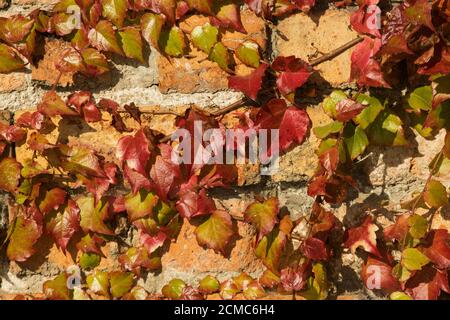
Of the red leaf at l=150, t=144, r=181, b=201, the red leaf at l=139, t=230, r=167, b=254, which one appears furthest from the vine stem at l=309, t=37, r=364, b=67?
the red leaf at l=139, t=230, r=167, b=254

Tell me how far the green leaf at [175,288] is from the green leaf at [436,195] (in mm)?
498

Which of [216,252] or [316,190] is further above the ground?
[316,190]

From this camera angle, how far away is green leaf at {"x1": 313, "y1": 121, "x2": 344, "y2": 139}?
1.07 m

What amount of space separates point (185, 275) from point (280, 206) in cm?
23

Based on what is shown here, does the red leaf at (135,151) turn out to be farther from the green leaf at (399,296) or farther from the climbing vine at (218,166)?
the green leaf at (399,296)

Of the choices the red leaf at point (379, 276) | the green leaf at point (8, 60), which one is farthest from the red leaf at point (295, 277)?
the green leaf at point (8, 60)

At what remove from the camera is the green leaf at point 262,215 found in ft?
3.58

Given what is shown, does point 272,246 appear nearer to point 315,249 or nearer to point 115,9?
point 315,249

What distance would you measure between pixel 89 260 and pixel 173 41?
46cm

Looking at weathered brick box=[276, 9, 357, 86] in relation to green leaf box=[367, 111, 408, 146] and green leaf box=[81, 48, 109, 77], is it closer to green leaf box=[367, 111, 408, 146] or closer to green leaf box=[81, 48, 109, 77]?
green leaf box=[367, 111, 408, 146]

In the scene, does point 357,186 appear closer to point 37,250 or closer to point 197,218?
point 197,218

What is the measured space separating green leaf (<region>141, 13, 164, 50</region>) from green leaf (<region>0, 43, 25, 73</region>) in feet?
0.84
